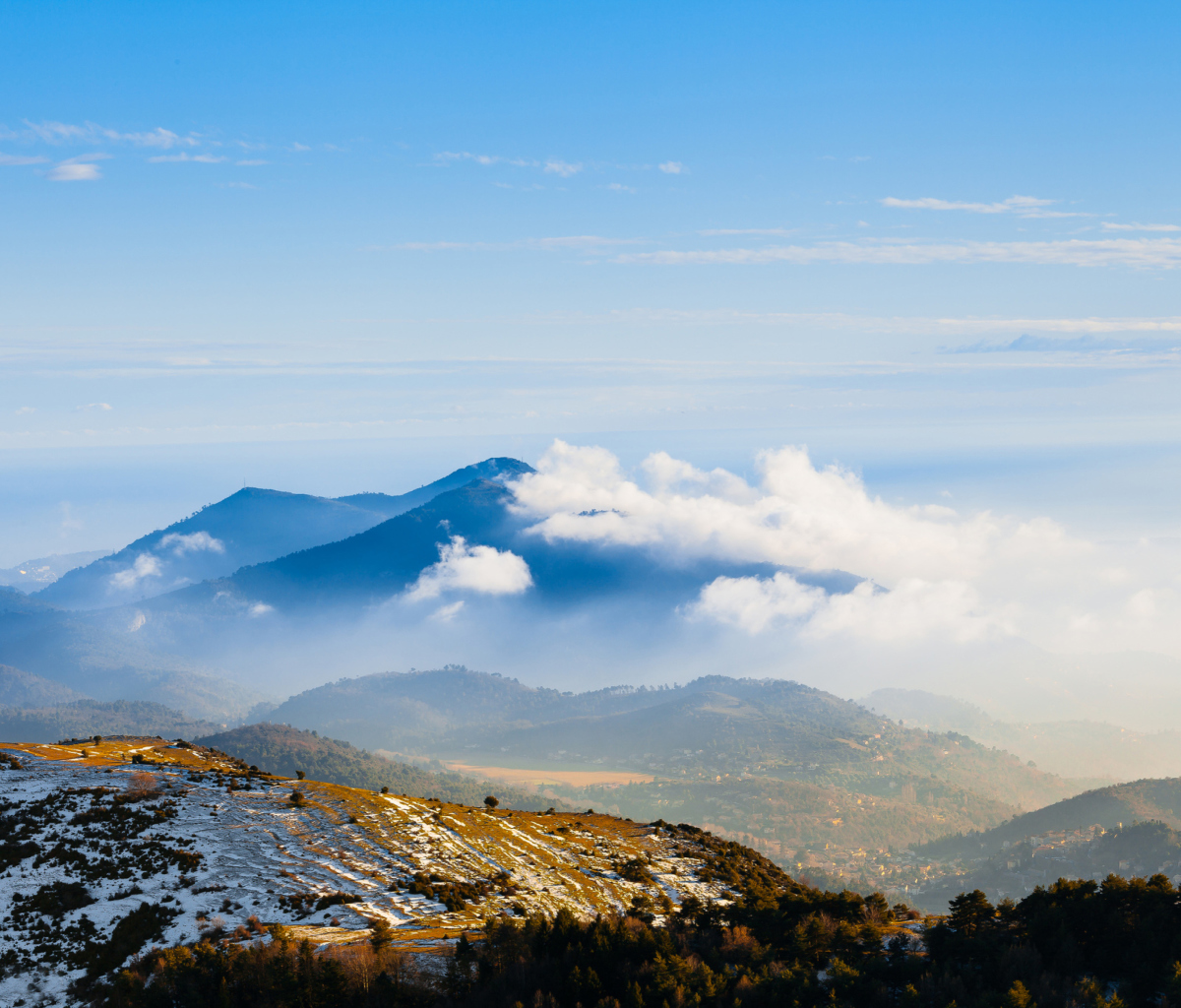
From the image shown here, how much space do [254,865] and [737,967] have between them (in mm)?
34789

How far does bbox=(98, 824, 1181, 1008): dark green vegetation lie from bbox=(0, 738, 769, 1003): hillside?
162 inches

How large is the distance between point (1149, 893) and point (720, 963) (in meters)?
29.2

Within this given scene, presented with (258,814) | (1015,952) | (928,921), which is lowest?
(928,921)

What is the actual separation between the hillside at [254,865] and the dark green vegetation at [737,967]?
4114mm

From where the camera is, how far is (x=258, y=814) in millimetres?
69562

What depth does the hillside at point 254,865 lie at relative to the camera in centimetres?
5159

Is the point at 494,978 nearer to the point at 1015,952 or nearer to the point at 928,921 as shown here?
the point at 1015,952

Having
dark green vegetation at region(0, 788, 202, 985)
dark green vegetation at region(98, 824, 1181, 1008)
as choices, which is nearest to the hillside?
dark green vegetation at region(0, 788, 202, 985)

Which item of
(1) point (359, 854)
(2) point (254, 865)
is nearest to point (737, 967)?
(1) point (359, 854)

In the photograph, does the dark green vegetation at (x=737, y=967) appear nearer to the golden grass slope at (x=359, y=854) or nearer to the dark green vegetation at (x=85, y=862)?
the dark green vegetation at (x=85, y=862)

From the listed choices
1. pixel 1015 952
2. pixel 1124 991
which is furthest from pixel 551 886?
pixel 1124 991

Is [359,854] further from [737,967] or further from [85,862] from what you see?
[737,967]

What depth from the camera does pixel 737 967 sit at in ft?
164

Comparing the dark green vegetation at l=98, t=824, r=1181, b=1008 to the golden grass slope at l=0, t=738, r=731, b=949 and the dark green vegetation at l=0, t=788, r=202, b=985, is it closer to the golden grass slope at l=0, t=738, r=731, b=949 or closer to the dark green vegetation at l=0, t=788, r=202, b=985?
the dark green vegetation at l=0, t=788, r=202, b=985
